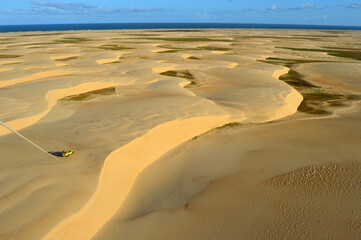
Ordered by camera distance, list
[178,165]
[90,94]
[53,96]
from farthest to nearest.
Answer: [90,94] < [53,96] < [178,165]

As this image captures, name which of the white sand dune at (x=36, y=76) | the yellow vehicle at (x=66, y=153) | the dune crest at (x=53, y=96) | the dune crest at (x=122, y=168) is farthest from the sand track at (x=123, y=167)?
the white sand dune at (x=36, y=76)

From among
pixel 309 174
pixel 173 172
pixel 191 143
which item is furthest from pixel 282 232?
pixel 191 143

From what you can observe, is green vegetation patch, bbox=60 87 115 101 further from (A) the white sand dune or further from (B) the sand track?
(B) the sand track

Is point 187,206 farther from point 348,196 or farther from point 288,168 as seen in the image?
point 348,196

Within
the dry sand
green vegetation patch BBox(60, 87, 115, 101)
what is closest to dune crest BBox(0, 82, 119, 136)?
the dry sand

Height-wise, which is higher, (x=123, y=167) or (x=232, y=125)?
(x=232, y=125)

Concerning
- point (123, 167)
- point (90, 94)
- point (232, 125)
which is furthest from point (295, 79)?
point (123, 167)

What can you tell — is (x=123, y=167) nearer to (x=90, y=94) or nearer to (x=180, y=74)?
(x=90, y=94)

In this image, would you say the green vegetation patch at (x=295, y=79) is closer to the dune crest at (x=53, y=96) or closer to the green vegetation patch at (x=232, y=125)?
the green vegetation patch at (x=232, y=125)
